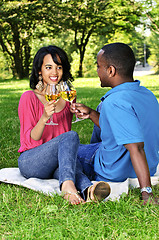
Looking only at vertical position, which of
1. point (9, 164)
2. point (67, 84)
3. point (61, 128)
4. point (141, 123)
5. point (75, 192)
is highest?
point (67, 84)

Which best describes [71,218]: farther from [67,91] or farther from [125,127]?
[67,91]

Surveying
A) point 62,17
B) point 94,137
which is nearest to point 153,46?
point 62,17

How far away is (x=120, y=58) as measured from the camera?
328 cm

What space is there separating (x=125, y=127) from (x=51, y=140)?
98cm

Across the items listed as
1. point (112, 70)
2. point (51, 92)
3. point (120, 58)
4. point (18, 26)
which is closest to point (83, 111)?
point (51, 92)

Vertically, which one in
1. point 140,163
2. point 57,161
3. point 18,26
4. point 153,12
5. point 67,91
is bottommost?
point 57,161

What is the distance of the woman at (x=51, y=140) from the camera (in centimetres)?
328

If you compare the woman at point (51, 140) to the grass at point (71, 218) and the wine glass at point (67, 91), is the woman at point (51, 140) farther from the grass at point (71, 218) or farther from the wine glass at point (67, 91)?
the wine glass at point (67, 91)

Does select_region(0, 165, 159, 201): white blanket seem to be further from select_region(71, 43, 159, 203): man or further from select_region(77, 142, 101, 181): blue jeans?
select_region(77, 142, 101, 181): blue jeans

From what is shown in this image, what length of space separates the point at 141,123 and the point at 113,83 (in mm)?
495

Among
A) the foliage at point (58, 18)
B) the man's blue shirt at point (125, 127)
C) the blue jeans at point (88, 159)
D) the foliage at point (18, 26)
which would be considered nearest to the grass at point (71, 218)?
the man's blue shirt at point (125, 127)

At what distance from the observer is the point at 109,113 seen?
3170 millimetres

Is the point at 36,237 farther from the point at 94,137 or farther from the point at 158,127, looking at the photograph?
the point at 94,137

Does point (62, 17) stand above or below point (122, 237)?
above
